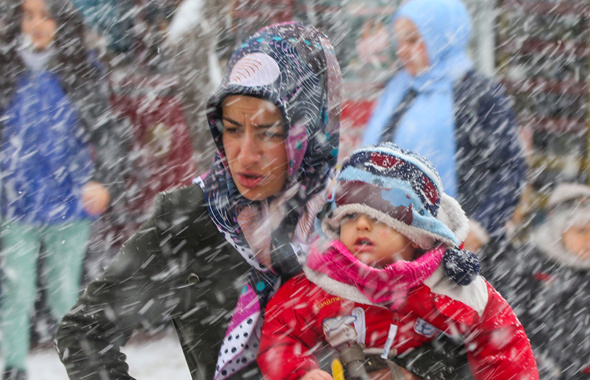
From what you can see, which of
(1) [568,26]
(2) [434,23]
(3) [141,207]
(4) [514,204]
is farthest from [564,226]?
(1) [568,26]

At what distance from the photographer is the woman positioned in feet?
6.79

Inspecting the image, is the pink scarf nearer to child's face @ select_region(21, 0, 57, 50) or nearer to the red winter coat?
the red winter coat

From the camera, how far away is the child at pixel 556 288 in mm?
3613

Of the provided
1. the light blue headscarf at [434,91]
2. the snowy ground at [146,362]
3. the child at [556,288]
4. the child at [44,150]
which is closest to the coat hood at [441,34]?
the light blue headscarf at [434,91]

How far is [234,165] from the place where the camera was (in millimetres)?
2076

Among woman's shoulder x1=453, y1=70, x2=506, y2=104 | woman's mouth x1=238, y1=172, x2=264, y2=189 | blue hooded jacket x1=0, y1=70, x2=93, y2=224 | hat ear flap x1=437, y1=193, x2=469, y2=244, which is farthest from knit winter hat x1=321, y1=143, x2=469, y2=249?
blue hooded jacket x1=0, y1=70, x2=93, y2=224

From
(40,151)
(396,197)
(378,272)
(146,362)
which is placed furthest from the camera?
(146,362)

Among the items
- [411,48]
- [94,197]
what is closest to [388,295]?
[411,48]

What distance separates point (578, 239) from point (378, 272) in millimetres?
2379

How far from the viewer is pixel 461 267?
188cm

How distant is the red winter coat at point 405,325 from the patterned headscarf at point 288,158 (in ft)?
0.38

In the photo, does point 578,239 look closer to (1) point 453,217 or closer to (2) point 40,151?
(1) point 453,217

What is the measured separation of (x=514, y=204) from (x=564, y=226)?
2.87ft

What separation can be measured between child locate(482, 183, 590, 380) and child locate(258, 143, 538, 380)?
1.51 meters
